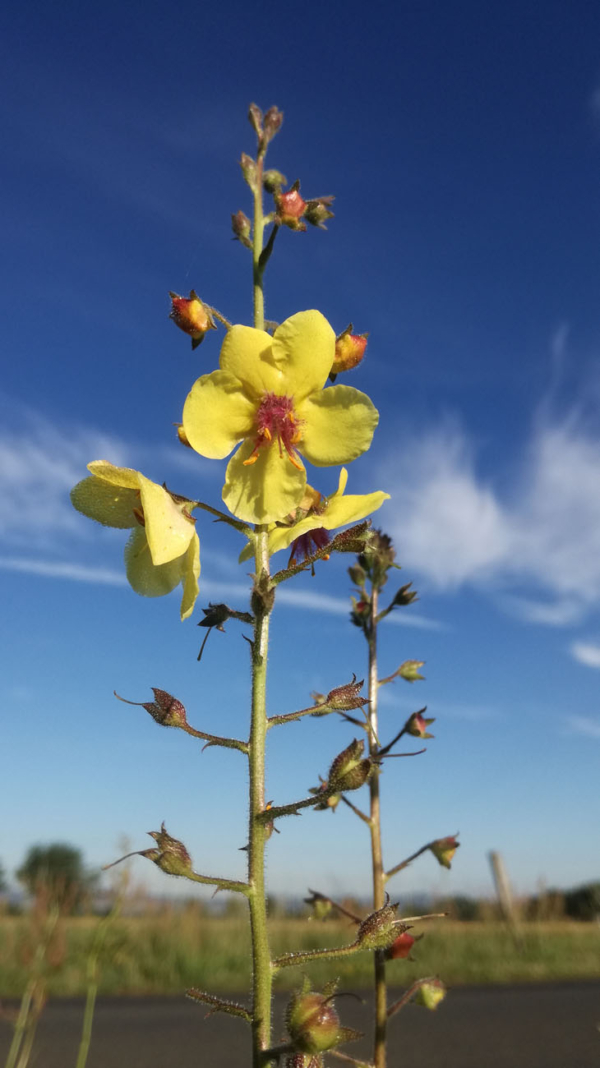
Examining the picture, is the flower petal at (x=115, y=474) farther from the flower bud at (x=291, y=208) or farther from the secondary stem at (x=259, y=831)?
the flower bud at (x=291, y=208)

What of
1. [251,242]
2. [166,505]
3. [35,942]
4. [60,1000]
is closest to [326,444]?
[166,505]

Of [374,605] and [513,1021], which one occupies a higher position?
[374,605]

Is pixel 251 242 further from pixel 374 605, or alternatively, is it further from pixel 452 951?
pixel 452 951

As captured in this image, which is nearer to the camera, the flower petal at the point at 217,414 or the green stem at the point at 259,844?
the green stem at the point at 259,844

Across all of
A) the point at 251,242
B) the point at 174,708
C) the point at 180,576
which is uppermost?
the point at 251,242

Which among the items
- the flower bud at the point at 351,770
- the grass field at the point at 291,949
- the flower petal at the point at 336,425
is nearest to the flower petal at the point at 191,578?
the flower petal at the point at 336,425

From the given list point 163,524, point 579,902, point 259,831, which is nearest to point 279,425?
point 163,524
